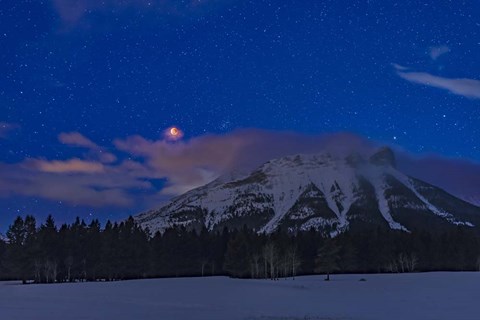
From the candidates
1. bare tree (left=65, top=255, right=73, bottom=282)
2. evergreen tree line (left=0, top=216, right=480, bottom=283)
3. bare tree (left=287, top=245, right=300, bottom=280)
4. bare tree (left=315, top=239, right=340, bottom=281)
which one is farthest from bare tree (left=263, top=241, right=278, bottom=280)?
bare tree (left=65, top=255, right=73, bottom=282)

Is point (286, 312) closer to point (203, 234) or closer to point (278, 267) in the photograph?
point (278, 267)

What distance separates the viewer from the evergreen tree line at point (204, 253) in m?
136

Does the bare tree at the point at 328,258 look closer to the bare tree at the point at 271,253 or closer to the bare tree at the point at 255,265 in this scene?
the bare tree at the point at 271,253

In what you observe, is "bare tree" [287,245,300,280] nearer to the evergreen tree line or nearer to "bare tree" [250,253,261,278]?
the evergreen tree line

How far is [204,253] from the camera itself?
165m

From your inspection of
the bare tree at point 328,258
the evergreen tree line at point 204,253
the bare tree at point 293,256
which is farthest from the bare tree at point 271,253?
the bare tree at point 328,258

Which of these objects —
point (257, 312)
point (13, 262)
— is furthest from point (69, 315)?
point (13, 262)

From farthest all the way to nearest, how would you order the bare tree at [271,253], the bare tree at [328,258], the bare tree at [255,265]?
the bare tree at [255,265], the bare tree at [271,253], the bare tree at [328,258]

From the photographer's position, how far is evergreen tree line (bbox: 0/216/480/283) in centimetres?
13625

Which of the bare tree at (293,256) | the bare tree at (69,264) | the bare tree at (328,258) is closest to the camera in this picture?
the bare tree at (328,258)

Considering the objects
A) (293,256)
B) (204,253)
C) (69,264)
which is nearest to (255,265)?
(293,256)

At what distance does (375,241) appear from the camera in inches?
6604

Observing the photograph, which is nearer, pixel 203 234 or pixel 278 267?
pixel 278 267

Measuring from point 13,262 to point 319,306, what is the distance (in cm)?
10807
